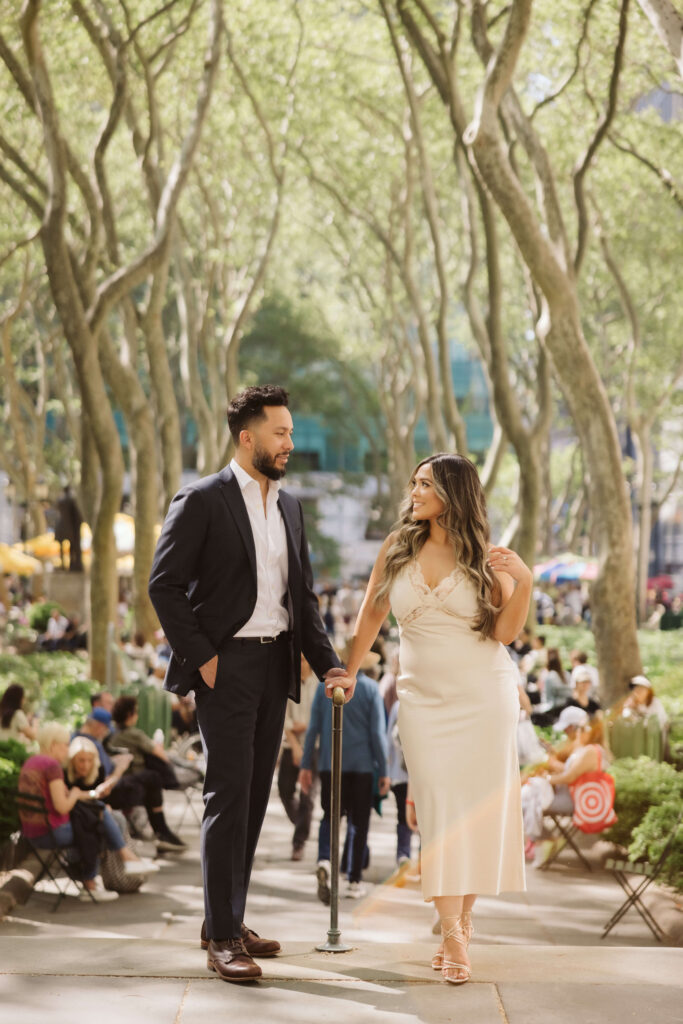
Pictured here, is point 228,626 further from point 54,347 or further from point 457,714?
point 54,347

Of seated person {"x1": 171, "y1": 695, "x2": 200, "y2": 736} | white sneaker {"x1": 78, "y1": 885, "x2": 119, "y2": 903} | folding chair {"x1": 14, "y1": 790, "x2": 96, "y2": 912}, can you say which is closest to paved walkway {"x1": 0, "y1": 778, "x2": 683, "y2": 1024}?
folding chair {"x1": 14, "y1": 790, "x2": 96, "y2": 912}

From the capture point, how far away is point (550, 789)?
1049 centimetres

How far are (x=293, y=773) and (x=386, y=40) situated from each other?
14037mm

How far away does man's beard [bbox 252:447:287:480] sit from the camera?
4.97 meters

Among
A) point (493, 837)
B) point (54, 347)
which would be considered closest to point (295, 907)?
point (493, 837)

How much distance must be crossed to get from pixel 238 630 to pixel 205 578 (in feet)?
0.71

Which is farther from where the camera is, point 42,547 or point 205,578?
point 42,547

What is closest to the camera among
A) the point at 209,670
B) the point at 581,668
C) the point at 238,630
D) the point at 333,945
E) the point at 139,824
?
the point at 209,670

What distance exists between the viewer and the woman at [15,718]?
11602mm

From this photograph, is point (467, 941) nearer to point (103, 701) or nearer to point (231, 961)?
point (231, 961)

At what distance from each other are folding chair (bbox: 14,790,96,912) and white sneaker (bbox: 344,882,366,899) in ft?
5.51

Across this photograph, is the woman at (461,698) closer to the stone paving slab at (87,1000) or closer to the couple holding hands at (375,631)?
the couple holding hands at (375,631)

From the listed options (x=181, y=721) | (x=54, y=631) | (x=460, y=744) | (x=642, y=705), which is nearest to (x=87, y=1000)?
(x=460, y=744)

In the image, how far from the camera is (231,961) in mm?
4645
